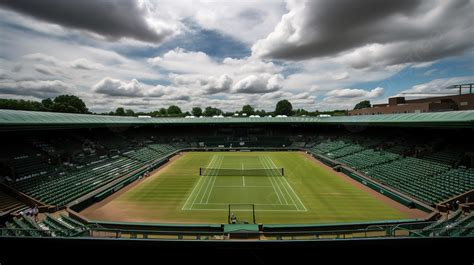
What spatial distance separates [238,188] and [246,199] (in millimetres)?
3628

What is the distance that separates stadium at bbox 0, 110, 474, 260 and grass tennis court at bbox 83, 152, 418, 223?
10 cm

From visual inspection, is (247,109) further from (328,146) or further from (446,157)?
(446,157)

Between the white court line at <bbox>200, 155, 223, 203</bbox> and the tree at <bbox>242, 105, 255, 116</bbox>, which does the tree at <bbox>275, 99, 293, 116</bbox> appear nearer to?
the tree at <bbox>242, 105, 255, 116</bbox>

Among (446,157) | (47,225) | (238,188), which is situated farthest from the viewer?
(238,188)

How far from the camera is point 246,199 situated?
76.6ft

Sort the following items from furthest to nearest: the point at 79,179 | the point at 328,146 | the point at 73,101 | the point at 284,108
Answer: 1. the point at 284,108
2. the point at 73,101
3. the point at 328,146
4. the point at 79,179

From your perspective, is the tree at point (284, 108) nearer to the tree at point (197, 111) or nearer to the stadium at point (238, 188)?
the tree at point (197, 111)

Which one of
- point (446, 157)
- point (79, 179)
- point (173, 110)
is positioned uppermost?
point (173, 110)

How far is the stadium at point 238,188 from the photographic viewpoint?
1469cm

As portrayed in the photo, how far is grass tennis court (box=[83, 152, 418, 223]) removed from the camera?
1920 centimetres

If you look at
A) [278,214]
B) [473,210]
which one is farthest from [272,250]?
[473,210]

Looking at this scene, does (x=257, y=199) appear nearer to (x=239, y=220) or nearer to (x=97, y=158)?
(x=239, y=220)

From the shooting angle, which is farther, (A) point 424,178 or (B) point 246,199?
(A) point 424,178

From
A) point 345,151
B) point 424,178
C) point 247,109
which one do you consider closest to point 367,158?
point 345,151
